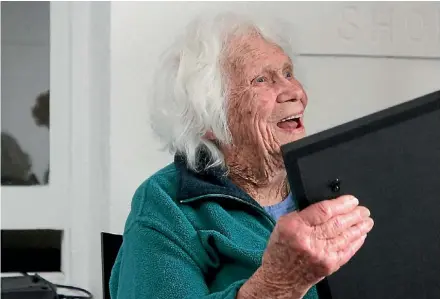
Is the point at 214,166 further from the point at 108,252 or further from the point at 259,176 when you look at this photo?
the point at 108,252

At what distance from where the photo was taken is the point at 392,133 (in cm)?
85

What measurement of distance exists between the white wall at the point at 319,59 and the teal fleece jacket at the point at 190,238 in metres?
0.60

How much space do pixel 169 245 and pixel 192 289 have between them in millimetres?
79

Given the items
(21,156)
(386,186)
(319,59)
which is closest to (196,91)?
(386,186)

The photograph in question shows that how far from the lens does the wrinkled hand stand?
2.56ft

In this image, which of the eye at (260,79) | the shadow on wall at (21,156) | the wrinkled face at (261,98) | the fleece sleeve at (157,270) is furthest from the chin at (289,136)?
the shadow on wall at (21,156)

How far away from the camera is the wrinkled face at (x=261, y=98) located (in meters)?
1.15

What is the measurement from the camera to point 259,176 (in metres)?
1.19

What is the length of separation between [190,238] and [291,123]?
0.26 m

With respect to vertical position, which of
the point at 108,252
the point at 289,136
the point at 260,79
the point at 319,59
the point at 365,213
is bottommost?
the point at 108,252

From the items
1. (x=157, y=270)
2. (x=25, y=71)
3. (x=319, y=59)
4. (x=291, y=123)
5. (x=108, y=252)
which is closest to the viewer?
(x=157, y=270)

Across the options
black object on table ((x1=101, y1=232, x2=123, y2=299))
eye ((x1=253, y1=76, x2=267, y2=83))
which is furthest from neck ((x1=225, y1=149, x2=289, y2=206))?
black object on table ((x1=101, y1=232, x2=123, y2=299))

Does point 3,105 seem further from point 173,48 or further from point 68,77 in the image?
point 173,48

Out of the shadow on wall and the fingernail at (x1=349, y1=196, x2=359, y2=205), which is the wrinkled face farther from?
the shadow on wall
